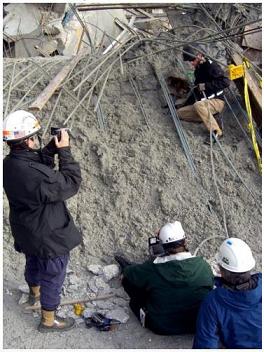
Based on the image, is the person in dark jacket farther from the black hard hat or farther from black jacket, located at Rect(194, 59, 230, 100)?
the black hard hat

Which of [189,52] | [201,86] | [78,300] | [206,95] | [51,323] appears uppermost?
[189,52]

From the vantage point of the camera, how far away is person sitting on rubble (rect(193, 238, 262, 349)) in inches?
155

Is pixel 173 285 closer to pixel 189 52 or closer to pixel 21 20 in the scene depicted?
pixel 189 52

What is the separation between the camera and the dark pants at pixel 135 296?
4.84 m

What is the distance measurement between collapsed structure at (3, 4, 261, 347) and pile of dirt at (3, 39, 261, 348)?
0.01 meters

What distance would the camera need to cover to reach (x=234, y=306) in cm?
395

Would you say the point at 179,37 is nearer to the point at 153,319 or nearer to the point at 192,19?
the point at 192,19

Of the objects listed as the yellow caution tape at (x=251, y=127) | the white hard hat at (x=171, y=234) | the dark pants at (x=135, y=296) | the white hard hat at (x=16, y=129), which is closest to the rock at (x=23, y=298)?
the dark pants at (x=135, y=296)

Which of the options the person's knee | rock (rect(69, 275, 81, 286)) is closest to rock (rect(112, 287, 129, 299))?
rock (rect(69, 275, 81, 286))

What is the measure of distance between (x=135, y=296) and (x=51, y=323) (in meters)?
0.82

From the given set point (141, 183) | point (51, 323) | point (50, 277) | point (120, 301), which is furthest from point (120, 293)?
point (141, 183)

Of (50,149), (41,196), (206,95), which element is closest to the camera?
(41,196)

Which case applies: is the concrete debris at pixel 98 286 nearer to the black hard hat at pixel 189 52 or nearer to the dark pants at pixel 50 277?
the dark pants at pixel 50 277

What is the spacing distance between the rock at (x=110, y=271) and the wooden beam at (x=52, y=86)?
222cm
